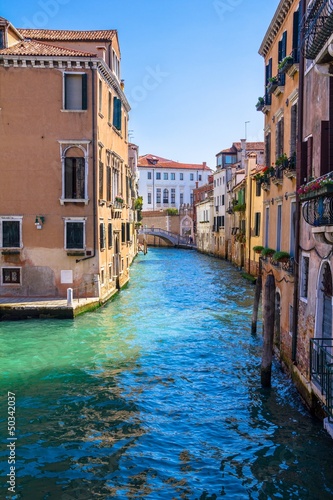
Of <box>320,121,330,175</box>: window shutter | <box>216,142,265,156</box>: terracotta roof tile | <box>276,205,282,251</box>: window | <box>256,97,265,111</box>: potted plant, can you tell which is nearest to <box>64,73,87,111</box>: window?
<box>256,97,265,111</box>: potted plant

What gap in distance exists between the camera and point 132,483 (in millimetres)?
6797

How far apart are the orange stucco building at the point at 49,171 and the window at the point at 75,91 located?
35 millimetres

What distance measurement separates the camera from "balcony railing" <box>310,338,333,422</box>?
6703 mm

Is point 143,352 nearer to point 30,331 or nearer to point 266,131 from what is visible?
point 30,331

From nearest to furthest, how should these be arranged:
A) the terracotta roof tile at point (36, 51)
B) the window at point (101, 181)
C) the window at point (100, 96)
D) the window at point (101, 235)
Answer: the terracotta roof tile at point (36, 51)
the window at point (100, 96)
the window at point (101, 235)
the window at point (101, 181)

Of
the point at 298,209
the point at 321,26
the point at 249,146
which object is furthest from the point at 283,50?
the point at 249,146

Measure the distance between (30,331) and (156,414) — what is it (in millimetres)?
7047

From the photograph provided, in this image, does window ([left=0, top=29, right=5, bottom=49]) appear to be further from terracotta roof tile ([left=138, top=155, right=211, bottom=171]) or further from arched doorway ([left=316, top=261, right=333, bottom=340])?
terracotta roof tile ([left=138, top=155, right=211, bottom=171])

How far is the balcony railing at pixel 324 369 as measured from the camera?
22.0ft

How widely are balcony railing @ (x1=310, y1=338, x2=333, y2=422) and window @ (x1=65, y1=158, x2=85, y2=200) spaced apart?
12.3 metres

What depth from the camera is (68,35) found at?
70.5ft

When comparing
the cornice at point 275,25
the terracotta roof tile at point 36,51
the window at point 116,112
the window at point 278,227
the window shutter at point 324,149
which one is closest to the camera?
the window shutter at point 324,149

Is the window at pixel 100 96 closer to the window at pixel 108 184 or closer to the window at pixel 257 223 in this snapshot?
the window at pixel 108 184

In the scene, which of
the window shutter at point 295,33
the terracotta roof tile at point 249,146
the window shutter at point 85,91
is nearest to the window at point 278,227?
the window shutter at point 295,33
